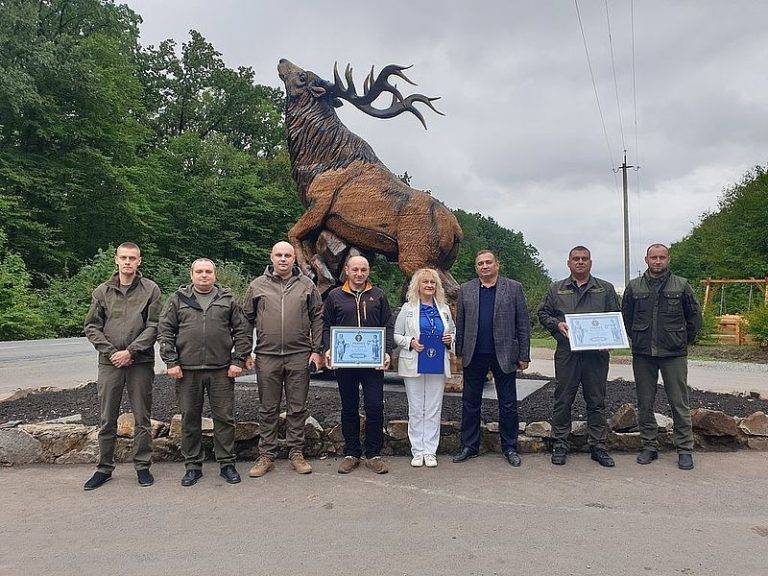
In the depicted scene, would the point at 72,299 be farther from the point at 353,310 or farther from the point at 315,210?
the point at 353,310

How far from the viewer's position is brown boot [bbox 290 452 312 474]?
14.0ft

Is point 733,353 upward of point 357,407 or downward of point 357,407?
downward

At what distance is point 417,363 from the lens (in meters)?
4.47

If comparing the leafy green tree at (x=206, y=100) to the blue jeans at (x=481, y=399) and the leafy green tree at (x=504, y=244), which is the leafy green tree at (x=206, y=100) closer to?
the leafy green tree at (x=504, y=244)

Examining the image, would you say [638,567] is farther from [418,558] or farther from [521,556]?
[418,558]

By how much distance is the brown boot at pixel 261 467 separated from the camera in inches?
164

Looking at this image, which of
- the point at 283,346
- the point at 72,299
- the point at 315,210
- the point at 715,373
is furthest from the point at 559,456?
the point at 72,299

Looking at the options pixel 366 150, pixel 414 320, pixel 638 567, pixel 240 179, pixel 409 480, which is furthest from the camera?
pixel 240 179

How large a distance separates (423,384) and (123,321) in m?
2.37

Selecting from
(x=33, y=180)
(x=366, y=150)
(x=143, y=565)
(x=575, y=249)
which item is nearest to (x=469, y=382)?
(x=575, y=249)

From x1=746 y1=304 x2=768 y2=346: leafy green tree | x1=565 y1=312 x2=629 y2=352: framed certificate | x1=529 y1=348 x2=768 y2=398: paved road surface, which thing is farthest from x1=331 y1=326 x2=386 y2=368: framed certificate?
x1=746 y1=304 x2=768 y2=346: leafy green tree

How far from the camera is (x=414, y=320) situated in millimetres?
4555

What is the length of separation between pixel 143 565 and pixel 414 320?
257 centimetres

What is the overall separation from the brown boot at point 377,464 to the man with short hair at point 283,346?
47cm
